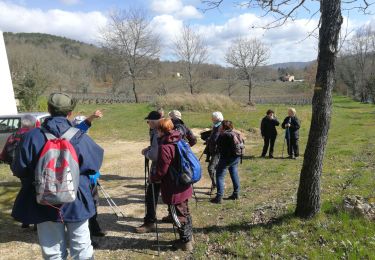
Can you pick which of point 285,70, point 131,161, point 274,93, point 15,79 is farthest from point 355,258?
point 285,70

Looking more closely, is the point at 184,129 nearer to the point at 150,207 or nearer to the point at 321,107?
the point at 150,207

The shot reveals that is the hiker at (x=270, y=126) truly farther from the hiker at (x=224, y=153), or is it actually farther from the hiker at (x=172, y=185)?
the hiker at (x=172, y=185)

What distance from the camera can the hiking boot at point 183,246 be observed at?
4.85 meters

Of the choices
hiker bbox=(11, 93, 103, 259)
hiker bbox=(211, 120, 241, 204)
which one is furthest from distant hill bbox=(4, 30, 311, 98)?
hiker bbox=(11, 93, 103, 259)

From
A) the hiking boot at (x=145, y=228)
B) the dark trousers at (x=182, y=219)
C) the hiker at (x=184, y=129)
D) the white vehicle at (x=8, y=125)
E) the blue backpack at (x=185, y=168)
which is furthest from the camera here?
the white vehicle at (x=8, y=125)

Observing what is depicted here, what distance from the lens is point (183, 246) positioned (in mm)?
4855

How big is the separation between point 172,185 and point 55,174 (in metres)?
1.95

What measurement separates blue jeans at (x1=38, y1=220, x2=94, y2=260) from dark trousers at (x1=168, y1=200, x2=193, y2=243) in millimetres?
1538

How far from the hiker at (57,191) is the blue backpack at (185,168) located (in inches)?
55.1

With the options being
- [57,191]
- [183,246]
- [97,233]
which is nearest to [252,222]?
[183,246]

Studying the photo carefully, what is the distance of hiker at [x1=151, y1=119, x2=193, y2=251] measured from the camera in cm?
461

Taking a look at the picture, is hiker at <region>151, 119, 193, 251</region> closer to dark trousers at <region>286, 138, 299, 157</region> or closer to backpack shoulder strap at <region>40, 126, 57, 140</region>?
backpack shoulder strap at <region>40, 126, 57, 140</region>

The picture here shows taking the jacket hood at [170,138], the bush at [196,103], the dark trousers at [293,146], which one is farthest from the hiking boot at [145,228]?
the bush at [196,103]

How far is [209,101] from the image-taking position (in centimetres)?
2638
